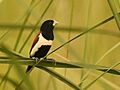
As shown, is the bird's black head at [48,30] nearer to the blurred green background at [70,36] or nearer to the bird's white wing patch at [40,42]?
the bird's white wing patch at [40,42]

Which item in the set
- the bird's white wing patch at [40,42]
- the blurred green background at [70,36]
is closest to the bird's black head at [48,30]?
the bird's white wing patch at [40,42]

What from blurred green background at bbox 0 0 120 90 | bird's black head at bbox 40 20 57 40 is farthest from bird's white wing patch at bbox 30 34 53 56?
blurred green background at bbox 0 0 120 90

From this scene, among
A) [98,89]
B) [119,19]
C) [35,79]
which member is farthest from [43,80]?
[119,19]

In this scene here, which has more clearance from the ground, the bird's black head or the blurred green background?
the bird's black head

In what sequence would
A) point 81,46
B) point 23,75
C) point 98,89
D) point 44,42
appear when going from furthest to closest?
point 81,46 < point 98,89 < point 44,42 < point 23,75

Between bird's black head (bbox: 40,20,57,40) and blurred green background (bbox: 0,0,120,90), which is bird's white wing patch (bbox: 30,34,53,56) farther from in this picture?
blurred green background (bbox: 0,0,120,90)

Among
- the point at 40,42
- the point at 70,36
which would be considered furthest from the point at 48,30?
the point at 70,36

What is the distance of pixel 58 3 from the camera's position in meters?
1.26

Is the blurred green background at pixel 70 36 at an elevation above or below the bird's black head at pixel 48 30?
below

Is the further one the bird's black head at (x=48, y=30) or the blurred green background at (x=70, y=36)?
the blurred green background at (x=70, y=36)

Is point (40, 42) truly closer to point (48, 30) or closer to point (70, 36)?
point (48, 30)

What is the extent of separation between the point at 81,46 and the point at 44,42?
15.6 inches

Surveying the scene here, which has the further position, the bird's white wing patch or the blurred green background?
the blurred green background

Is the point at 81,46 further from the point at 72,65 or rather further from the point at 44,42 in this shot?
the point at 72,65
